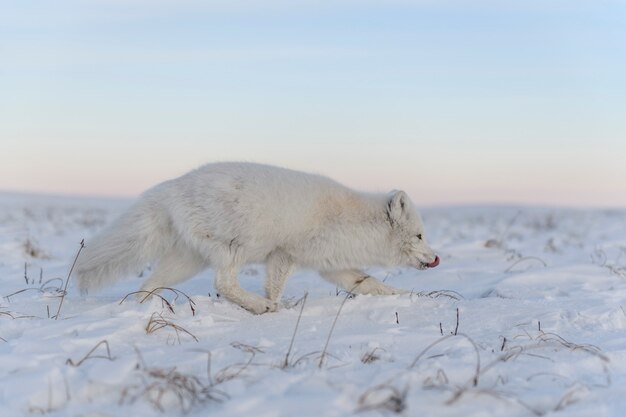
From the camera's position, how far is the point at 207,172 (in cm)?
520

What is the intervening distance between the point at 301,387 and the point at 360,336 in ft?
3.22

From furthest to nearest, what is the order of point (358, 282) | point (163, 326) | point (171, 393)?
1. point (358, 282)
2. point (163, 326)
3. point (171, 393)

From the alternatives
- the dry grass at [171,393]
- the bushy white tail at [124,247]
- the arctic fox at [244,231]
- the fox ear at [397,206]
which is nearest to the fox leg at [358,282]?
the arctic fox at [244,231]

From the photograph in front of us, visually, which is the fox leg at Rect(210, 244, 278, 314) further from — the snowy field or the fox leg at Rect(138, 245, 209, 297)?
the fox leg at Rect(138, 245, 209, 297)

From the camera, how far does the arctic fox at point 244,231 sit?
502cm

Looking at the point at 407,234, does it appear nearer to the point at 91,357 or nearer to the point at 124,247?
the point at 124,247

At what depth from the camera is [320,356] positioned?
3363mm

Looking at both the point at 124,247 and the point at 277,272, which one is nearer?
the point at 124,247

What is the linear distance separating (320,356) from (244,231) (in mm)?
1816

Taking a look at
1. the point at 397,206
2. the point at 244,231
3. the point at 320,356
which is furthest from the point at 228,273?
the point at 320,356

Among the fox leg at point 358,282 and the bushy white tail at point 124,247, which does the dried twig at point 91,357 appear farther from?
the fox leg at point 358,282

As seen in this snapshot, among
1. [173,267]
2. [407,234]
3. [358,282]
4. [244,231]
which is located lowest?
[358,282]

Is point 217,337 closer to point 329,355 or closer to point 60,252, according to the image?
point 329,355

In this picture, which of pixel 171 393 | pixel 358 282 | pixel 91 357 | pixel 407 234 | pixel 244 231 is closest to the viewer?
pixel 171 393
